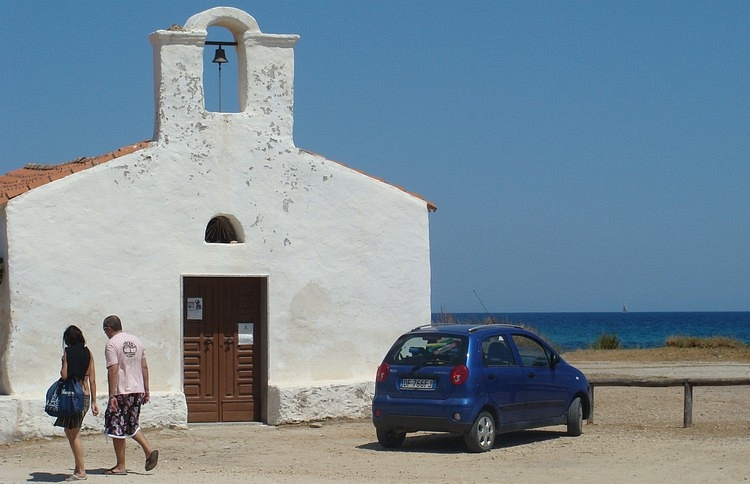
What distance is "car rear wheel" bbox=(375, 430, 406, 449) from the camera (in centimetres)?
1432

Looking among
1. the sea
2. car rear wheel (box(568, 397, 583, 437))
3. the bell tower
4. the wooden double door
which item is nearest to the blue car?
car rear wheel (box(568, 397, 583, 437))

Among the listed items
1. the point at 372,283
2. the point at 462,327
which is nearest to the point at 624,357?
the point at 372,283

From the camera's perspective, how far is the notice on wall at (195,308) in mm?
16641

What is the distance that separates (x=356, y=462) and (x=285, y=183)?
5.32 m

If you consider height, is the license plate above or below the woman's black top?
below

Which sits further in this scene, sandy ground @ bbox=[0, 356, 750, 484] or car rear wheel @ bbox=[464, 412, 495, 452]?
car rear wheel @ bbox=[464, 412, 495, 452]

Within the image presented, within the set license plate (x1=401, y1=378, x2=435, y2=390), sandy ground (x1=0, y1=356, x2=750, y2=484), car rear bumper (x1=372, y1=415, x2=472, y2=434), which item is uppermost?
license plate (x1=401, y1=378, x2=435, y2=390)

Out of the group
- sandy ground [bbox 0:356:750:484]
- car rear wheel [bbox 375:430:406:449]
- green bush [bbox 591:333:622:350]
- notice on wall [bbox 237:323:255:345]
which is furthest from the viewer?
green bush [bbox 591:333:622:350]

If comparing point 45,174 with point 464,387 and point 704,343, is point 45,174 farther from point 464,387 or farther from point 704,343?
point 704,343

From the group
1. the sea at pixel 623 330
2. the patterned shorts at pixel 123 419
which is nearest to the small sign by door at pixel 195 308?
the patterned shorts at pixel 123 419

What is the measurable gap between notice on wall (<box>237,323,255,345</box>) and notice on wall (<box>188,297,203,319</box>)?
2.09ft

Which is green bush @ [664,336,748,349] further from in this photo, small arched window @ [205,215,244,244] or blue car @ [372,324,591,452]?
small arched window @ [205,215,244,244]

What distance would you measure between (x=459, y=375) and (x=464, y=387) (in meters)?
0.16

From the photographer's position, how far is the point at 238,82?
17266 mm
